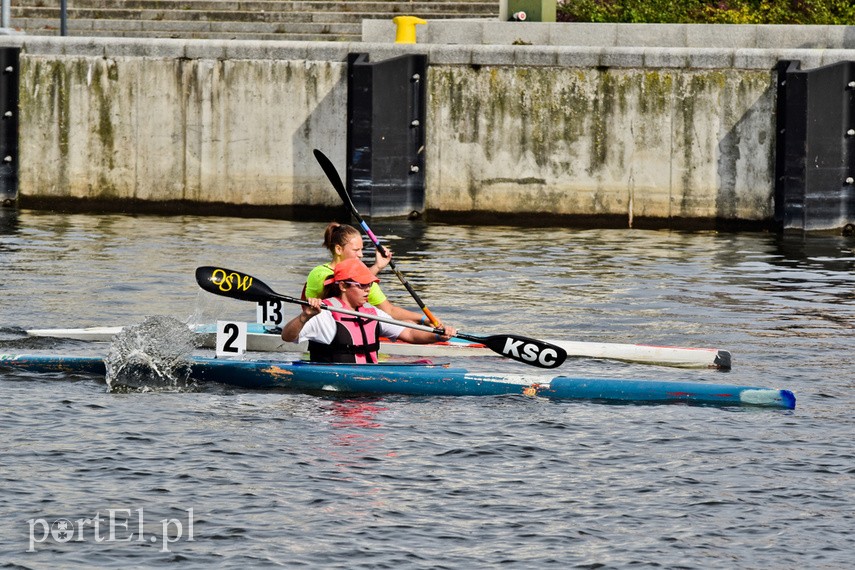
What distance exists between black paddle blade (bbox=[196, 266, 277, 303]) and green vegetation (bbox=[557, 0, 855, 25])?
14.5 m

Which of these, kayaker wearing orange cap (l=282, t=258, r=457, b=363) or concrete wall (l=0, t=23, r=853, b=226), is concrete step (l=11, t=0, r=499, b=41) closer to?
concrete wall (l=0, t=23, r=853, b=226)

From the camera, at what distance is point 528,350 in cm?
1229

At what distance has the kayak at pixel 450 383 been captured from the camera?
11648 mm

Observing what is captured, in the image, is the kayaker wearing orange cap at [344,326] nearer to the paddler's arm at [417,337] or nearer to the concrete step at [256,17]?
the paddler's arm at [417,337]

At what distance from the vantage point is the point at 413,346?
13.8 m

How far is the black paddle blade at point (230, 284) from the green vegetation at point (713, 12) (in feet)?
47.7

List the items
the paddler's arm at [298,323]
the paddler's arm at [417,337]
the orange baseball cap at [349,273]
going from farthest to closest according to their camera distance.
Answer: the paddler's arm at [417,337]
the orange baseball cap at [349,273]
the paddler's arm at [298,323]

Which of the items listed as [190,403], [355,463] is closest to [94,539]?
[355,463]

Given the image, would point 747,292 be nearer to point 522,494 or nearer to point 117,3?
point 522,494

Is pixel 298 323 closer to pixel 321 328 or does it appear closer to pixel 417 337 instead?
pixel 321 328

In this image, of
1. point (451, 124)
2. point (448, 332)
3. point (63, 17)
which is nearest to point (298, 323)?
point (448, 332)

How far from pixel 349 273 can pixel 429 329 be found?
0.84 metres

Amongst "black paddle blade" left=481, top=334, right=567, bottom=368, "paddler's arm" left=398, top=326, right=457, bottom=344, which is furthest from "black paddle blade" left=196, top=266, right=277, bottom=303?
"black paddle blade" left=481, top=334, right=567, bottom=368

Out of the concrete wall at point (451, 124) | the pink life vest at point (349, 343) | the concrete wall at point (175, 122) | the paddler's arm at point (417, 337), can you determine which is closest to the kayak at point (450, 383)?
the pink life vest at point (349, 343)
